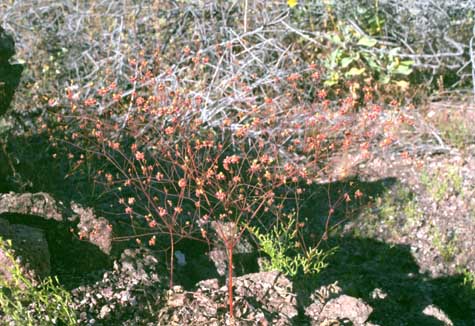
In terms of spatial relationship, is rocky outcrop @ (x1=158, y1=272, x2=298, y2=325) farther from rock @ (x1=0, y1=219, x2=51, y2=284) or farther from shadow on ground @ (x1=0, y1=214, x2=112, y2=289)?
rock @ (x1=0, y1=219, x2=51, y2=284)

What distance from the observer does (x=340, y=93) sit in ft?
17.5

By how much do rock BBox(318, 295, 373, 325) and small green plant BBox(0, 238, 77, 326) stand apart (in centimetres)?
108

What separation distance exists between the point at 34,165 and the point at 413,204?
8.40 feet

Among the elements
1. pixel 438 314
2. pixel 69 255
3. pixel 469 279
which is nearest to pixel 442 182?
pixel 469 279

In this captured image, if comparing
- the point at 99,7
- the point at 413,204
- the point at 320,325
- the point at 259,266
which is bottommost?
the point at 413,204

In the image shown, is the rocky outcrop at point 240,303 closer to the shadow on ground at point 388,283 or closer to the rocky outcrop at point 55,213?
the shadow on ground at point 388,283

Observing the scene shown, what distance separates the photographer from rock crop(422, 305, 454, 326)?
2.99m

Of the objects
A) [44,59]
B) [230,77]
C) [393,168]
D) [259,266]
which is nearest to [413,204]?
[393,168]

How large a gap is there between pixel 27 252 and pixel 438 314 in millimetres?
1970

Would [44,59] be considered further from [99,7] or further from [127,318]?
[127,318]

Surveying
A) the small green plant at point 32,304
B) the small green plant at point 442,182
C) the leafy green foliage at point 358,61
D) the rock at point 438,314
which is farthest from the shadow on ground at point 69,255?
the leafy green foliage at point 358,61

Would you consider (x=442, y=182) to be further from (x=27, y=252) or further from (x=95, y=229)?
(x=27, y=252)

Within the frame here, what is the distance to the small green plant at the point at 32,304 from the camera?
2.26 meters

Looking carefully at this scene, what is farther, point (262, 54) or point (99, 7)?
point (99, 7)
